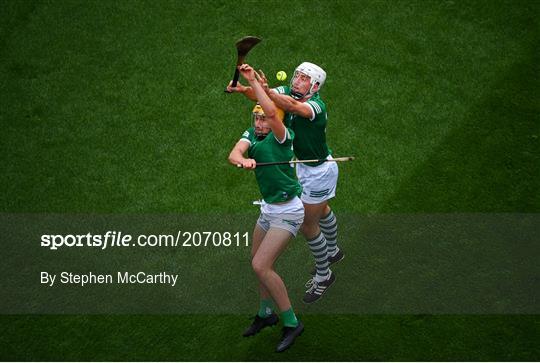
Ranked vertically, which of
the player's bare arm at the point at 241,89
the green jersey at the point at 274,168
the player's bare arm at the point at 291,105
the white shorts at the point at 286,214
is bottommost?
the white shorts at the point at 286,214

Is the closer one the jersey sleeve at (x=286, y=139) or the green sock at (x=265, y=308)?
the jersey sleeve at (x=286, y=139)

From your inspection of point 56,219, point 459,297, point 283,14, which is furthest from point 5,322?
point 283,14

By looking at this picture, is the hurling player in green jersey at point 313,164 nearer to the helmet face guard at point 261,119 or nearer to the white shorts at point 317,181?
the white shorts at point 317,181

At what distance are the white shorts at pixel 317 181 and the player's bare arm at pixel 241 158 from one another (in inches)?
40.4

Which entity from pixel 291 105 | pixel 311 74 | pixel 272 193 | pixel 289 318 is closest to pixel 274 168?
pixel 272 193

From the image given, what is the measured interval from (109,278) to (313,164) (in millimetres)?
2673

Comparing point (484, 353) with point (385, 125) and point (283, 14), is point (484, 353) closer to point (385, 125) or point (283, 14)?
point (385, 125)

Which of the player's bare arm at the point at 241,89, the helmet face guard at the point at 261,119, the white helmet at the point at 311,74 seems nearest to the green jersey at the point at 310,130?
the white helmet at the point at 311,74

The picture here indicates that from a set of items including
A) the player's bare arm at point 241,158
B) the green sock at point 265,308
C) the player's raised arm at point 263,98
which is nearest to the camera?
the player's raised arm at point 263,98

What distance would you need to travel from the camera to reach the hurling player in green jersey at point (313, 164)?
9555 millimetres

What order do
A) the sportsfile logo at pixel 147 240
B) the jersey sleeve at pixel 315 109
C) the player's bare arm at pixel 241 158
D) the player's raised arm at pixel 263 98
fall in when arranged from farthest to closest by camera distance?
the sportsfile logo at pixel 147 240 → the jersey sleeve at pixel 315 109 → the player's bare arm at pixel 241 158 → the player's raised arm at pixel 263 98

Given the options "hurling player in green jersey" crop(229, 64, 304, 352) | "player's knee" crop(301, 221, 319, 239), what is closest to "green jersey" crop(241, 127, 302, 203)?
→ "hurling player in green jersey" crop(229, 64, 304, 352)

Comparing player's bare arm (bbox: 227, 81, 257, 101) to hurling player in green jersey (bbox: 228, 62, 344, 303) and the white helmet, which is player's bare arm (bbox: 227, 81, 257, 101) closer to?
hurling player in green jersey (bbox: 228, 62, 344, 303)

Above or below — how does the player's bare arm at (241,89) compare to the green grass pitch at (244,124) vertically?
above
